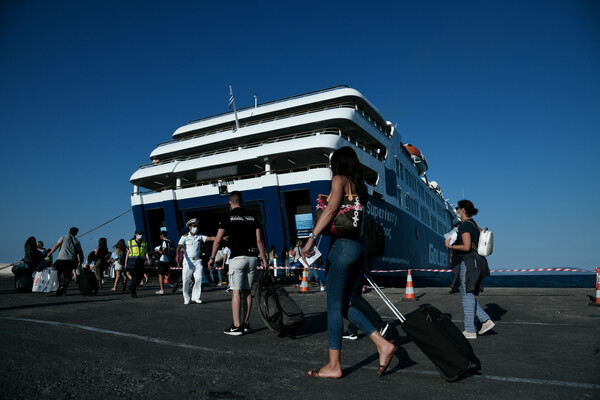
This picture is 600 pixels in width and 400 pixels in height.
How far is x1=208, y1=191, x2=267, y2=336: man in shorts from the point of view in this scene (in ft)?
15.3

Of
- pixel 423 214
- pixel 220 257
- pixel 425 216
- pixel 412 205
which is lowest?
pixel 220 257

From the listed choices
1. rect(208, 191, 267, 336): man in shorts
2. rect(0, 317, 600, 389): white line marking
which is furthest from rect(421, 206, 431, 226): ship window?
rect(0, 317, 600, 389): white line marking

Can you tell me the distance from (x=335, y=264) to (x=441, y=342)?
0.96m

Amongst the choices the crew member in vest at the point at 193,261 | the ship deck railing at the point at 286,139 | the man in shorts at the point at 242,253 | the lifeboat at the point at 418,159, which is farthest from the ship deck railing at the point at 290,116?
the man in shorts at the point at 242,253

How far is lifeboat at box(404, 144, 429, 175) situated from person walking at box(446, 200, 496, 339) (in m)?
24.7

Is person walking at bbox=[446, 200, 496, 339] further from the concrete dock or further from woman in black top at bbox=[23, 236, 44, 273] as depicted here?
woman in black top at bbox=[23, 236, 44, 273]

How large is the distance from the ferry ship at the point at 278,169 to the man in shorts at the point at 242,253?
903 centimetres

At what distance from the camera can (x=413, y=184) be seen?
82.7ft

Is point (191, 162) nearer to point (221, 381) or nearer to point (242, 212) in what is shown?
point (242, 212)

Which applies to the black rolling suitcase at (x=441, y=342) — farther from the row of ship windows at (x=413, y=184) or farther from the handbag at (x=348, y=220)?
the row of ship windows at (x=413, y=184)

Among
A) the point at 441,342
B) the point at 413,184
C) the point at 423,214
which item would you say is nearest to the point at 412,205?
the point at 413,184

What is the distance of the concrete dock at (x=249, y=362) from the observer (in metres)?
2.45

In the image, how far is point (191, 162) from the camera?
16984 millimetres

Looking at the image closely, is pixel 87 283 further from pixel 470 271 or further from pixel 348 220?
pixel 470 271
